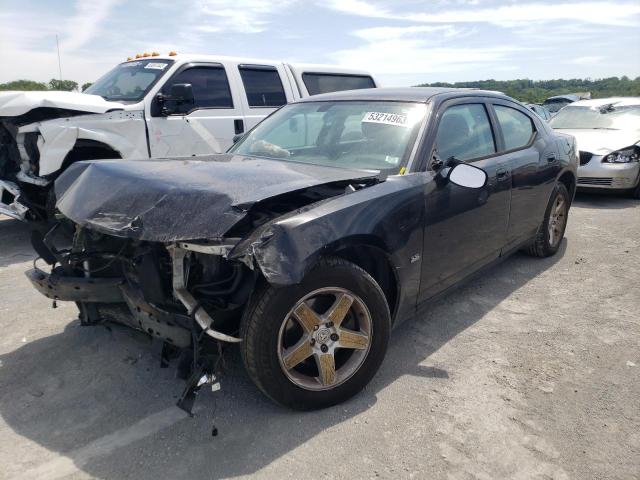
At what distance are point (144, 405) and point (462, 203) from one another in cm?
234

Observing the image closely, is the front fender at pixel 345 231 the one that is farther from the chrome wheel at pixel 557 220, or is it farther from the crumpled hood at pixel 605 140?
the crumpled hood at pixel 605 140

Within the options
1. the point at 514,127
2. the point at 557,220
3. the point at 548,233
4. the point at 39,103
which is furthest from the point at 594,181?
the point at 39,103

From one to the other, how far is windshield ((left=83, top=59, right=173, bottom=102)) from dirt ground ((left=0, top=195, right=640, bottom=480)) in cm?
329

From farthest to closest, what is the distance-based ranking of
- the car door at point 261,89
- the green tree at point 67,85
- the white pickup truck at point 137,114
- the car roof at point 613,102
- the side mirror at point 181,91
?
the green tree at point 67,85 → the car roof at point 613,102 → the car door at point 261,89 → the side mirror at point 181,91 → the white pickup truck at point 137,114

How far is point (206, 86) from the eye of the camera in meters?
6.76

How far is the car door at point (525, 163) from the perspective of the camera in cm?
409

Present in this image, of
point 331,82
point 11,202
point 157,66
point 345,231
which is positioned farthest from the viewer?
point 331,82

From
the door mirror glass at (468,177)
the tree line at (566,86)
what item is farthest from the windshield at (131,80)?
the tree line at (566,86)

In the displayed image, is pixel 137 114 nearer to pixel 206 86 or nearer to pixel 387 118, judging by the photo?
pixel 206 86

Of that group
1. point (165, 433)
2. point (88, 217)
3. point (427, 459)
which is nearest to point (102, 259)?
point (88, 217)

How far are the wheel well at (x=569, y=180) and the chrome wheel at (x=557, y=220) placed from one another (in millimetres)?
163

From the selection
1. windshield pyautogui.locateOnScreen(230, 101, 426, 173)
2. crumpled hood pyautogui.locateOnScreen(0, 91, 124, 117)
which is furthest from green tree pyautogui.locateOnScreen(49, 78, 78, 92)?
windshield pyautogui.locateOnScreen(230, 101, 426, 173)

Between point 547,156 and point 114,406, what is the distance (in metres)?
4.10

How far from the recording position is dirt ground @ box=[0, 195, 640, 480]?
7.47 feet
